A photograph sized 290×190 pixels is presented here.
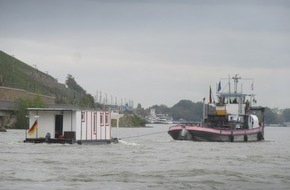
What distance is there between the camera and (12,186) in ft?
110

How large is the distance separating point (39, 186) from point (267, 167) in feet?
61.3

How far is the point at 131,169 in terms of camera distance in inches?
1708

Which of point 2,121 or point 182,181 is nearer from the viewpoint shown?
point 182,181

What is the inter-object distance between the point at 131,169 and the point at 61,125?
24.2 metres

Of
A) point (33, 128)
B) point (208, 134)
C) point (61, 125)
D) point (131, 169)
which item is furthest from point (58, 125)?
point (131, 169)

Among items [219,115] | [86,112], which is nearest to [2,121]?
[219,115]

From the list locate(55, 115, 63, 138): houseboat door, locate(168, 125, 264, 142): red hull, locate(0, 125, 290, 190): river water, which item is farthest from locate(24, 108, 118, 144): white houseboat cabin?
locate(168, 125, 264, 142): red hull

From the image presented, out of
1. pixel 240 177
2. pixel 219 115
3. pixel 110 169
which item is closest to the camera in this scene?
pixel 240 177

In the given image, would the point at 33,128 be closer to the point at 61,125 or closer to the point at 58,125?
the point at 58,125

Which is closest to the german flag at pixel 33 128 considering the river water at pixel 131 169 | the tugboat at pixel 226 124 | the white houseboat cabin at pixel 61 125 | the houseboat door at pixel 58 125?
the white houseboat cabin at pixel 61 125

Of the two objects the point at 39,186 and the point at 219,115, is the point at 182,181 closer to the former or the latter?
the point at 39,186

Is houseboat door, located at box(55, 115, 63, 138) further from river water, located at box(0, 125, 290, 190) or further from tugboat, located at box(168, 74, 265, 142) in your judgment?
tugboat, located at box(168, 74, 265, 142)

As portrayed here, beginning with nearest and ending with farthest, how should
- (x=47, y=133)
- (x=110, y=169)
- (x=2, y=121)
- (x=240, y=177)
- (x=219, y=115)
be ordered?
(x=240, y=177)
(x=110, y=169)
(x=47, y=133)
(x=219, y=115)
(x=2, y=121)

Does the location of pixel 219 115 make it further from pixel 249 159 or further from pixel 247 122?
pixel 249 159
